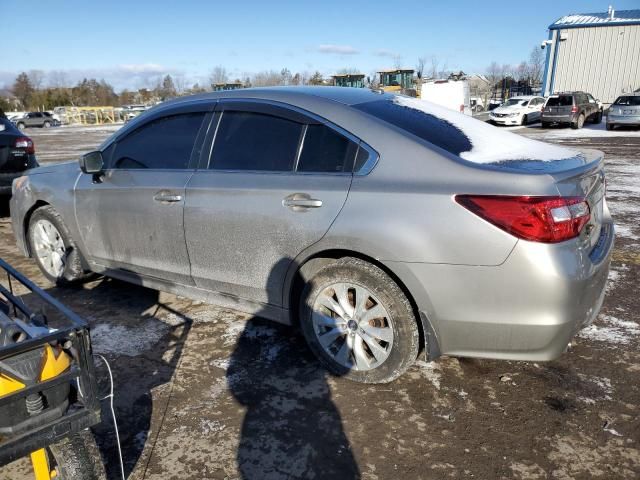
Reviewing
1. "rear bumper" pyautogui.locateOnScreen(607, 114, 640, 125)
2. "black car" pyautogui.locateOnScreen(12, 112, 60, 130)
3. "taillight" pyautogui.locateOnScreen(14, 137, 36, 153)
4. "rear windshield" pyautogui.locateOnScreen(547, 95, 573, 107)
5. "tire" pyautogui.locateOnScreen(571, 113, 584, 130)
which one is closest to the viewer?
"taillight" pyautogui.locateOnScreen(14, 137, 36, 153)

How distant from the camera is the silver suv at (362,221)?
2362 mm

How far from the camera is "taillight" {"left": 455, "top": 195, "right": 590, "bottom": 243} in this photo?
2.29 metres

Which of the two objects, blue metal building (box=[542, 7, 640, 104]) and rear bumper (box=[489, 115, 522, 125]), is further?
blue metal building (box=[542, 7, 640, 104])

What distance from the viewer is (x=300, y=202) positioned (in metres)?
2.83

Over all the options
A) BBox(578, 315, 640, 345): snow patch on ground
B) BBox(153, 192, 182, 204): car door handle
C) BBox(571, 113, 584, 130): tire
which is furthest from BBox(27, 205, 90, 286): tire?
BBox(571, 113, 584, 130): tire

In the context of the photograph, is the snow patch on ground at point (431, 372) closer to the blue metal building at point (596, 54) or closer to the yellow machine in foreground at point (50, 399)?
the yellow machine in foreground at point (50, 399)

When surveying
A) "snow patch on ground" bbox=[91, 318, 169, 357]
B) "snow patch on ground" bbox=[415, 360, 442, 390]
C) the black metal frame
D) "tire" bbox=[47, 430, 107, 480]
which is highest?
the black metal frame

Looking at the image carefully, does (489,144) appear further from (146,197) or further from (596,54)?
(596,54)

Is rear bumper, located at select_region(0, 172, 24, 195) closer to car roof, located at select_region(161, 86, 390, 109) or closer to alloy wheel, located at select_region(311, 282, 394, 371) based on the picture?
car roof, located at select_region(161, 86, 390, 109)

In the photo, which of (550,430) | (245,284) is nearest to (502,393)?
(550,430)

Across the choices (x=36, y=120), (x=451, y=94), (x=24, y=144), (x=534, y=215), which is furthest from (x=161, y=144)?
(x=36, y=120)

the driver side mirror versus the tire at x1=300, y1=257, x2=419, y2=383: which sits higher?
the driver side mirror

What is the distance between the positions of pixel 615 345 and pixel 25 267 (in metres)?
5.41

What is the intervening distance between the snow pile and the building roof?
114ft
